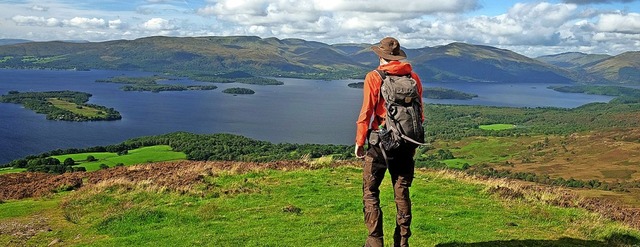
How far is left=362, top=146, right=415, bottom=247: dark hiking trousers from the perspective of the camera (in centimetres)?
783

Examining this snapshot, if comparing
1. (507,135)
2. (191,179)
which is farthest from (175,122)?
(191,179)

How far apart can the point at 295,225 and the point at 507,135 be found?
174 meters

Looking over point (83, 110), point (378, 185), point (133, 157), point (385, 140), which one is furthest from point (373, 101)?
point (83, 110)

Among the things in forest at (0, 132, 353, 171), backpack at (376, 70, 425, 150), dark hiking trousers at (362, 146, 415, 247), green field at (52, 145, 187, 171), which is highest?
backpack at (376, 70, 425, 150)

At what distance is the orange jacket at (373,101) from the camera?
298 inches

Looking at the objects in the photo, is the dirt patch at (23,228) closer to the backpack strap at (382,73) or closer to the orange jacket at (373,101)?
the orange jacket at (373,101)

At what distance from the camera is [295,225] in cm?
1101

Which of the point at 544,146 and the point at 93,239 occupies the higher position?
the point at 93,239

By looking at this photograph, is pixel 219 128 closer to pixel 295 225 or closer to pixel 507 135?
pixel 507 135

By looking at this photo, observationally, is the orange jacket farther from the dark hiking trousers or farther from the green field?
the green field

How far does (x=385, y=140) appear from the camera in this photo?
7.50 metres

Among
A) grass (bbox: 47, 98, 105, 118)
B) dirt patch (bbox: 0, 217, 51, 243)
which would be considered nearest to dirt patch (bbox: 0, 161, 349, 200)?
dirt patch (bbox: 0, 217, 51, 243)

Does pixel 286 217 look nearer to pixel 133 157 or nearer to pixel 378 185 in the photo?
pixel 378 185

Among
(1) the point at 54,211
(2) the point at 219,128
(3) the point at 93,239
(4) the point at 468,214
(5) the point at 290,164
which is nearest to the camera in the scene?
(3) the point at 93,239
